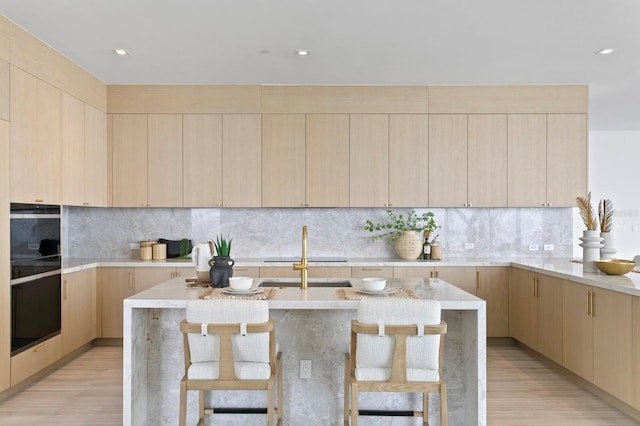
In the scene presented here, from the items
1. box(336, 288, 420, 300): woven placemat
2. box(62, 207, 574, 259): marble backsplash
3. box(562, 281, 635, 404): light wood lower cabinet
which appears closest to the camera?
box(336, 288, 420, 300): woven placemat

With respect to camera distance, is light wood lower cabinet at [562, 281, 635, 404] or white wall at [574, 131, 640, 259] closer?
light wood lower cabinet at [562, 281, 635, 404]

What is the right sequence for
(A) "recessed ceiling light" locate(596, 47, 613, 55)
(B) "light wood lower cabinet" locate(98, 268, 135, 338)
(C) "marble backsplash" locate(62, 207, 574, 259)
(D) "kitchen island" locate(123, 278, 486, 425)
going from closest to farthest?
(D) "kitchen island" locate(123, 278, 486, 425)
(A) "recessed ceiling light" locate(596, 47, 613, 55)
(B) "light wood lower cabinet" locate(98, 268, 135, 338)
(C) "marble backsplash" locate(62, 207, 574, 259)

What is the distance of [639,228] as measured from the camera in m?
7.70

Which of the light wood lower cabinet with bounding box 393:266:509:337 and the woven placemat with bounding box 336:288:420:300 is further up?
the woven placemat with bounding box 336:288:420:300

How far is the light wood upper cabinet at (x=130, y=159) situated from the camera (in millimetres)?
5270

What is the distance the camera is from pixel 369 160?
5.29 meters

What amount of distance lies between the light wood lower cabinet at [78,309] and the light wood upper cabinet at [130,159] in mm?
867

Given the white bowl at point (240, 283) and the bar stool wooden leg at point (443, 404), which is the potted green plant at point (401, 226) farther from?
the bar stool wooden leg at point (443, 404)

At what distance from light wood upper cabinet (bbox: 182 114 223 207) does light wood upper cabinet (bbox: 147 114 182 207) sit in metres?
0.06

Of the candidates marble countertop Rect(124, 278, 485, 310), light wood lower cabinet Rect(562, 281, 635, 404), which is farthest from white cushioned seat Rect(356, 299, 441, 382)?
light wood lower cabinet Rect(562, 281, 635, 404)

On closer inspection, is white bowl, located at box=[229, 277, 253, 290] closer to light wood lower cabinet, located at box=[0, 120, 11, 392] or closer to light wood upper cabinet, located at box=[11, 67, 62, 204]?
light wood lower cabinet, located at box=[0, 120, 11, 392]

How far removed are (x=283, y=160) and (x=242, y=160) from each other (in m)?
0.43

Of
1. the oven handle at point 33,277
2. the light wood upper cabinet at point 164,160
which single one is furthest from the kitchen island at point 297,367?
the light wood upper cabinet at point 164,160

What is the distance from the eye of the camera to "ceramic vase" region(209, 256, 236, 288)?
2943 mm
